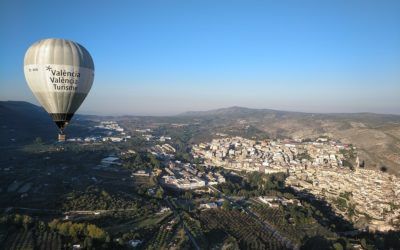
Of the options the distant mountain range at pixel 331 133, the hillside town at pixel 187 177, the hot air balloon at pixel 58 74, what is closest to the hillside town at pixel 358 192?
the distant mountain range at pixel 331 133

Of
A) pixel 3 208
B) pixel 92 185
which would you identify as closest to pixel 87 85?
pixel 3 208

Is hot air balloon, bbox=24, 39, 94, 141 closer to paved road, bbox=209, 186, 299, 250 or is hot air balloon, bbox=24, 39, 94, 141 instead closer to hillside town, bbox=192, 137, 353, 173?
paved road, bbox=209, 186, 299, 250

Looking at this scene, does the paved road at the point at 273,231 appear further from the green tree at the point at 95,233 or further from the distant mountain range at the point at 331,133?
the distant mountain range at the point at 331,133

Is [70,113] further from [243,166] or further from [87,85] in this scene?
[243,166]

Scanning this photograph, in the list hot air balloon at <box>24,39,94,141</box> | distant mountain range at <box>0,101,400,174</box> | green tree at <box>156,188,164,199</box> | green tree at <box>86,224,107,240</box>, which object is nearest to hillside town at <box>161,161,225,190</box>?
green tree at <box>156,188,164,199</box>

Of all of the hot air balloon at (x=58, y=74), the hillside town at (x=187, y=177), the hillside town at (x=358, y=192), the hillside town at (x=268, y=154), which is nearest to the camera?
the hot air balloon at (x=58, y=74)

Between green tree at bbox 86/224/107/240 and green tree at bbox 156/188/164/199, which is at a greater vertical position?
green tree at bbox 86/224/107/240

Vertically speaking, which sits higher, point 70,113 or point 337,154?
point 70,113

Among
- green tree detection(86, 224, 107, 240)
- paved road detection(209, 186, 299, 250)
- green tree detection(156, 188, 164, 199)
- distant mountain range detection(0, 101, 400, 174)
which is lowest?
paved road detection(209, 186, 299, 250)

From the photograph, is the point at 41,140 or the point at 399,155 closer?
the point at 399,155
